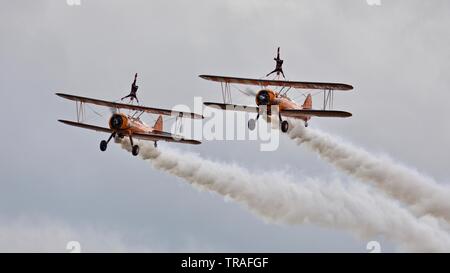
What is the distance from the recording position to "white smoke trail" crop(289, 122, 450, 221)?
81625 mm

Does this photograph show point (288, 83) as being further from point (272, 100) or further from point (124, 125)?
point (124, 125)

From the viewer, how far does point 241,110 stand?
3285 inches

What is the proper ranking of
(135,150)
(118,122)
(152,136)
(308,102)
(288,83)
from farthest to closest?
(308,102), (135,150), (152,136), (288,83), (118,122)

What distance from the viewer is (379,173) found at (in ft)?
280

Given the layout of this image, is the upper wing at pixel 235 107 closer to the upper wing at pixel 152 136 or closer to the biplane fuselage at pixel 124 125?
the upper wing at pixel 152 136

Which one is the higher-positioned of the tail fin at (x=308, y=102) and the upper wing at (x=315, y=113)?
the tail fin at (x=308, y=102)

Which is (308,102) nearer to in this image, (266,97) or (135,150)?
(266,97)

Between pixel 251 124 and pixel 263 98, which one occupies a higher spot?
pixel 263 98

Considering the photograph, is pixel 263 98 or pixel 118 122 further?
pixel 118 122

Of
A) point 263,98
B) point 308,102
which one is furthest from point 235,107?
point 308,102

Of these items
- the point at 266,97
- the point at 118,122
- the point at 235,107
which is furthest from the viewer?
the point at 118,122

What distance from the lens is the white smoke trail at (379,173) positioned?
8162 centimetres

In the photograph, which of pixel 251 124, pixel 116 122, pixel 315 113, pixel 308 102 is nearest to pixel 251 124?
pixel 251 124
